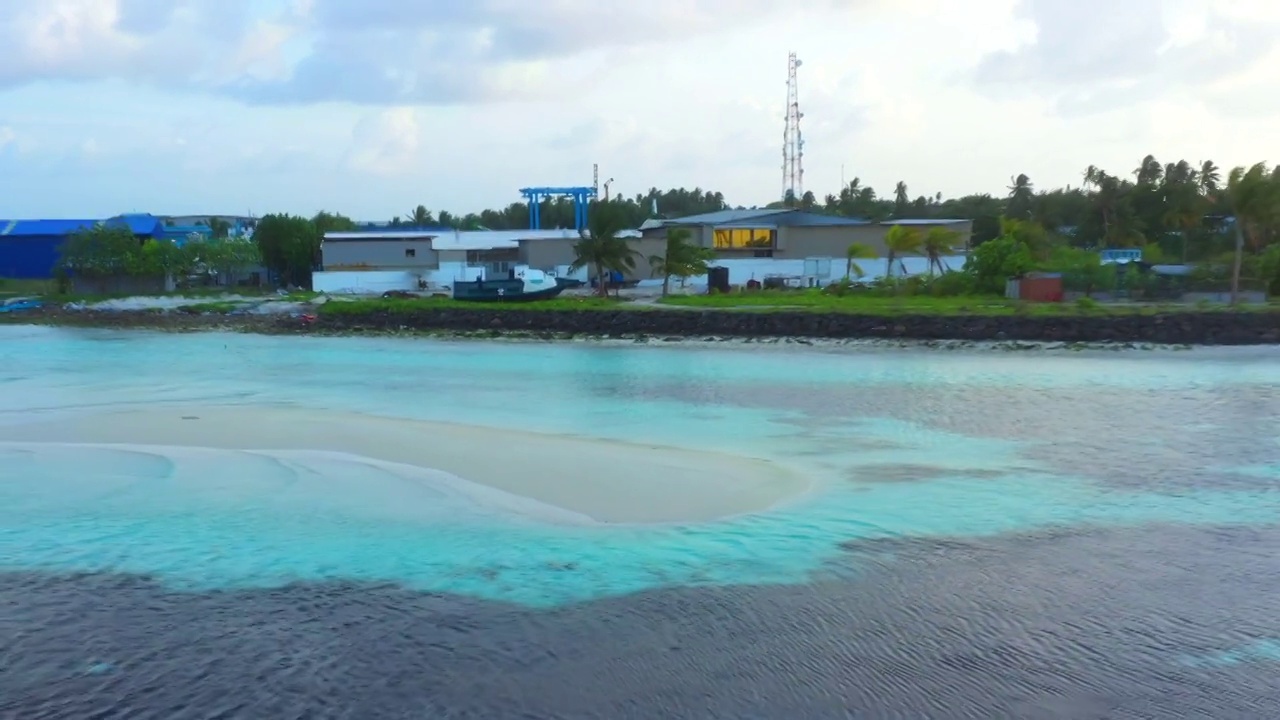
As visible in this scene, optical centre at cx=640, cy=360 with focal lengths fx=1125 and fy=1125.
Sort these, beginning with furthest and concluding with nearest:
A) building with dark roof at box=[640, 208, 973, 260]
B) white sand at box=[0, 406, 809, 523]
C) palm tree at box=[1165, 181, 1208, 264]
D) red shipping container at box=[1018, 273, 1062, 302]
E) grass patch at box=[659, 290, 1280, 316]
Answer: palm tree at box=[1165, 181, 1208, 264]
building with dark roof at box=[640, 208, 973, 260]
red shipping container at box=[1018, 273, 1062, 302]
grass patch at box=[659, 290, 1280, 316]
white sand at box=[0, 406, 809, 523]

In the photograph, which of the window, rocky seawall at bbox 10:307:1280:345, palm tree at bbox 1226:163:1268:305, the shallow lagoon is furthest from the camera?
the window

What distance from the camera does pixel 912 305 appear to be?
39.1 metres

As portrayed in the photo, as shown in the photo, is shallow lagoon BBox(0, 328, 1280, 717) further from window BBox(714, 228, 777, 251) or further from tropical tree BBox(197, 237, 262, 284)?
tropical tree BBox(197, 237, 262, 284)

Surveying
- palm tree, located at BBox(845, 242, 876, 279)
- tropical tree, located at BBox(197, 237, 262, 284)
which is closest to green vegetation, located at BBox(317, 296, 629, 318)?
palm tree, located at BBox(845, 242, 876, 279)

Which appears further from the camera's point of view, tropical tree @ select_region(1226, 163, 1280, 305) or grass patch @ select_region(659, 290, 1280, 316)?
tropical tree @ select_region(1226, 163, 1280, 305)

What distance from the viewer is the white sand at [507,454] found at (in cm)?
1185

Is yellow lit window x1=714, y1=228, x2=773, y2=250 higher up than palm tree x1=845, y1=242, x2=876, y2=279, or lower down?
higher up

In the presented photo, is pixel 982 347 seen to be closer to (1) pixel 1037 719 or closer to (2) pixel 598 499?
(2) pixel 598 499

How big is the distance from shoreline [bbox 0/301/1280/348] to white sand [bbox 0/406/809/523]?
743 inches

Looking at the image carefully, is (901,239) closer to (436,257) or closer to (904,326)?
A: (904,326)

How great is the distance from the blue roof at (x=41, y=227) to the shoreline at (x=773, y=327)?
2659 centimetres

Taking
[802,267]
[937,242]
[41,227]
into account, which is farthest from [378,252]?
[937,242]

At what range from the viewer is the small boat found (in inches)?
1816

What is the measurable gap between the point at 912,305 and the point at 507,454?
1070 inches
